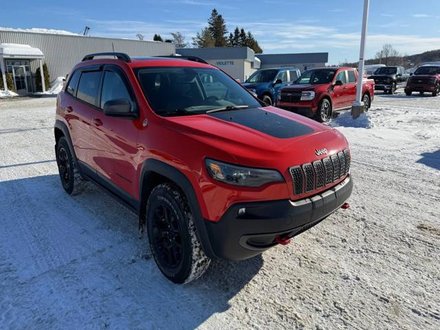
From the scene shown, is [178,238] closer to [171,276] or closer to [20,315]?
[171,276]

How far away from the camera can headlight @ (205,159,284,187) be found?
2639mm

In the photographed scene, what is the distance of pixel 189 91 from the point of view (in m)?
3.92

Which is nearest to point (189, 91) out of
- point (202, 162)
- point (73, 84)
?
point (202, 162)

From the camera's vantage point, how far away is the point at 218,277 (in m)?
3.23

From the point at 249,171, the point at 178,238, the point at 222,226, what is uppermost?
the point at 249,171

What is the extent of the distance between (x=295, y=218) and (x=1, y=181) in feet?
17.6

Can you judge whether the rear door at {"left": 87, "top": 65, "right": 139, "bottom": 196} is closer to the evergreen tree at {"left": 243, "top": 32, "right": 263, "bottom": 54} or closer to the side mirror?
the side mirror

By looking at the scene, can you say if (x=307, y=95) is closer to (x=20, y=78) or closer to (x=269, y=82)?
(x=269, y=82)

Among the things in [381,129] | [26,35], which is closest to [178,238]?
[381,129]

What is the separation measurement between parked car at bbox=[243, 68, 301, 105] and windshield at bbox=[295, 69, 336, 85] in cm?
147

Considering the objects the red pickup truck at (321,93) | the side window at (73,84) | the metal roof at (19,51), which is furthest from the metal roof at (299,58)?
the side window at (73,84)

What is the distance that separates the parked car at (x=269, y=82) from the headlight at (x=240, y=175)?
1186cm

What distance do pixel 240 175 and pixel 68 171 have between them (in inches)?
142

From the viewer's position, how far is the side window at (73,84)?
5.13 meters
